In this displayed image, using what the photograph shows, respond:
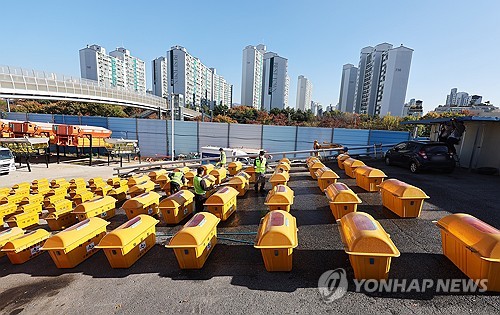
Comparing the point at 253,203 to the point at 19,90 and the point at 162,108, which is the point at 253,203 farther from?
the point at 162,108

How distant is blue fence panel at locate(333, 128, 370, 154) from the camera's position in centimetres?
2290

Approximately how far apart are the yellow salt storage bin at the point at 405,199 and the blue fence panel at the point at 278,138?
19.7 m

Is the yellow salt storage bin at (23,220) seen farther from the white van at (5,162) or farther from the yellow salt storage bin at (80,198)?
the white van at (5,162)

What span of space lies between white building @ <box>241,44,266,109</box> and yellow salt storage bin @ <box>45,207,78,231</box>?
93.0 m

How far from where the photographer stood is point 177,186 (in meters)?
9.05

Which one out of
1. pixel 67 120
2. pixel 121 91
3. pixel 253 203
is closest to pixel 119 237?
pixel 253 203

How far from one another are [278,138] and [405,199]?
824 inches

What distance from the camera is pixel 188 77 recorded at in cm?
9981

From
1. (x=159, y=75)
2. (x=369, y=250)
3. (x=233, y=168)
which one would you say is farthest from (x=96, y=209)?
(x=159, y=75)

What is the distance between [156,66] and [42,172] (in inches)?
3982

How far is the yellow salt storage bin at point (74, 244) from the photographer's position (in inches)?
179

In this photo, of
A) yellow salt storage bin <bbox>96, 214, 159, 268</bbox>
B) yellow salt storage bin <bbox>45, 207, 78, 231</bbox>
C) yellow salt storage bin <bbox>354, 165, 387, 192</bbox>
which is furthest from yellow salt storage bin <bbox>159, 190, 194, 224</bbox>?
yellow salt storage bin <bbox>354, 165, 387, 192</bbox>

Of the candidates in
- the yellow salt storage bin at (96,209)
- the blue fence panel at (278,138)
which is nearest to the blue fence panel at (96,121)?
the blue fence panel at (278,138)

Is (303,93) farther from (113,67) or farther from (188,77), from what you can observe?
(113,67)
